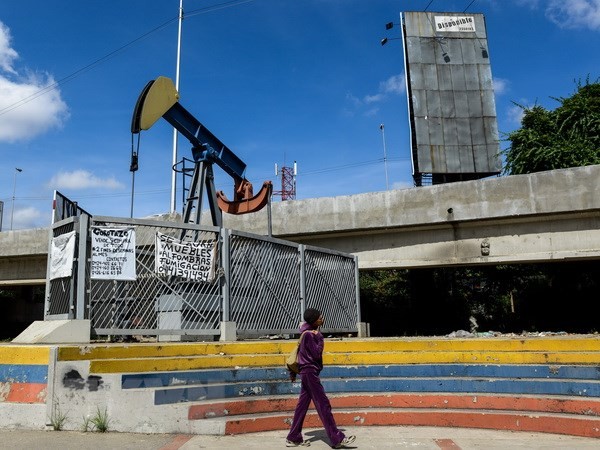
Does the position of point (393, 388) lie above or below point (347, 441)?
above

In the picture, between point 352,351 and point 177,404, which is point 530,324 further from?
point 177,404

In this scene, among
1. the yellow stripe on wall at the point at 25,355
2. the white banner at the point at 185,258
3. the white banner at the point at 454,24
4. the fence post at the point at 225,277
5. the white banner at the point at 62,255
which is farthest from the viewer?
the white banner at the point at 454,24

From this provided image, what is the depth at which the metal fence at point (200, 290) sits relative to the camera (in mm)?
8125

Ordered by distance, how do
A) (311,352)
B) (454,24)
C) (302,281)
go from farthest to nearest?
1. (454,24)
2. (302,281)
3. (311,352)

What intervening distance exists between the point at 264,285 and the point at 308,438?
4.58 metres

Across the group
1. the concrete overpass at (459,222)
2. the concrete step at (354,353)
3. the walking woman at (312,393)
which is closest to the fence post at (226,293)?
the concrete step at (354,353)

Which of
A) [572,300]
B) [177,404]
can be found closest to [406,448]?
[177,404]

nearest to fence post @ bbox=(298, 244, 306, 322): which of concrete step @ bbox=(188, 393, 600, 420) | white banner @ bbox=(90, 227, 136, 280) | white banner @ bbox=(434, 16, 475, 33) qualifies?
white banner @ bbox=(90, 227, 136, 280)

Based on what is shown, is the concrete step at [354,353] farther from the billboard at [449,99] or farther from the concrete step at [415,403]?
the billboard at [449,99]

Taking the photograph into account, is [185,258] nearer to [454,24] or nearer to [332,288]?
[332,288]

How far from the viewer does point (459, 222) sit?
50.4ft

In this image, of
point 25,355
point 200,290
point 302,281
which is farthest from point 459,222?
point 25,355

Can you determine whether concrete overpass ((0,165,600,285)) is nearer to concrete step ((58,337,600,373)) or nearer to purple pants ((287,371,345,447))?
concrete step ((58,337,600,373))

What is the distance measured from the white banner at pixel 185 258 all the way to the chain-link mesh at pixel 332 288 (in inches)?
104
